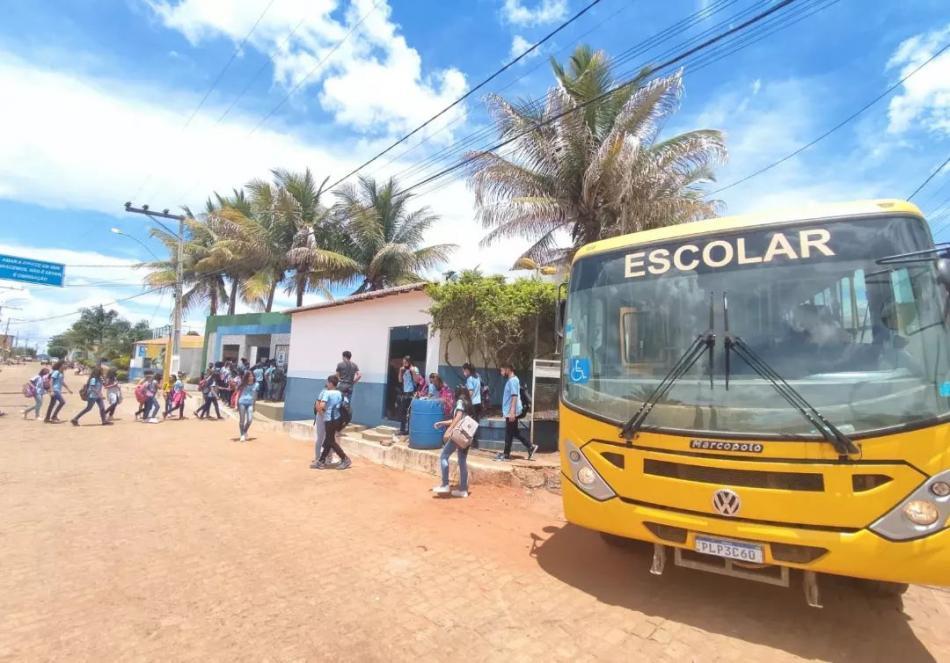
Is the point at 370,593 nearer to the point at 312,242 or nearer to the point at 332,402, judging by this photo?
the point at 332,402

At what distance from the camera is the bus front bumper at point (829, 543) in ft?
9.33

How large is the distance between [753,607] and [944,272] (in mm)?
2673

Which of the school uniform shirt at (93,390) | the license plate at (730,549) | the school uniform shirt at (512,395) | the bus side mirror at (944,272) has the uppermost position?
the bus side mirror at (944,272)

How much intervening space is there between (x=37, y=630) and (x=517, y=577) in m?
3.38

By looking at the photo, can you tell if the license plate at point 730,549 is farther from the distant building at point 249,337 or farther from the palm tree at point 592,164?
the distant building at point 249,337

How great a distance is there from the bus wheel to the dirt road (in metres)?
0.14

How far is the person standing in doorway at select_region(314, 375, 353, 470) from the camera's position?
8.61m

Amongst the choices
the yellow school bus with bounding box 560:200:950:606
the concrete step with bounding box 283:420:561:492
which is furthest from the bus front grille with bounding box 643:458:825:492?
the concrete step with bounding box 283:420:561:492

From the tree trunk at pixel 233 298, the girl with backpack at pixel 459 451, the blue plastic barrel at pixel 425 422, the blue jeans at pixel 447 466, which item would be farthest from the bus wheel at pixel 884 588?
the tree trunk at pixel 233 298

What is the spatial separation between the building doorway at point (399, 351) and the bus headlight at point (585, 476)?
25.5ft

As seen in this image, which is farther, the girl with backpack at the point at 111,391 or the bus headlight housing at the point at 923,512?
the girl with backpack at the point at 111,391

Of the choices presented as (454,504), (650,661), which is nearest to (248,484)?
(454,504)

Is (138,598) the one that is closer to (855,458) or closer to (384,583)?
(384,583)

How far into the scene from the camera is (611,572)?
450cm
